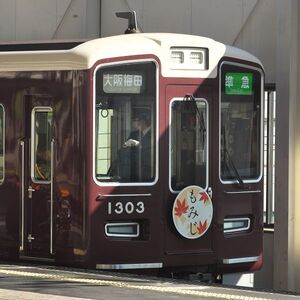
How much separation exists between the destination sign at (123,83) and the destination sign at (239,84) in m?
1.00

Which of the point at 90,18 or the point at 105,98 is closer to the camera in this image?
the point at 105,98

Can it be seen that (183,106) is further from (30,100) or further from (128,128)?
(30,100)

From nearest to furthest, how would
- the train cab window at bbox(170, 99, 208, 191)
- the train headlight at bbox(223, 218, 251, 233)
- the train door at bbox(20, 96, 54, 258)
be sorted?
1. the train door at bbox(20, 96, 54, 258)
2. the train cab window at bbox(170, 99, 208, 191)
3. the train headlight at bbox(223, 218, 251, 233)

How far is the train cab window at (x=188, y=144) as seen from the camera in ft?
23.3

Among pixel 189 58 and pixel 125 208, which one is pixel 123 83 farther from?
pixel 125 208

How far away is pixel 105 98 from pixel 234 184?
166cm

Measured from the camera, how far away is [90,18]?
11.2m

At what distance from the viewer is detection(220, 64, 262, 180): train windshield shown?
7387mm

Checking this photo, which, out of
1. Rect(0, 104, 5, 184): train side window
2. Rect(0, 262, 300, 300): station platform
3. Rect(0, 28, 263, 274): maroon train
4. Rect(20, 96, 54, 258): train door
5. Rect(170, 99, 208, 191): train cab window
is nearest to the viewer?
Rect(0, 262, 300, 300): station platform

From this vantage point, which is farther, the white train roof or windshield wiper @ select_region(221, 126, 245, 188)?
windshield wiper @ select_region(221, 126, 245, 188)

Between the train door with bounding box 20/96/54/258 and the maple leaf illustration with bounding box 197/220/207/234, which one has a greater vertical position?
the train door with bounding box 20/96/54/258

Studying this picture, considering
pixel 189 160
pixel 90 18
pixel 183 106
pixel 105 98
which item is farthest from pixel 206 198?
pixel 90 18

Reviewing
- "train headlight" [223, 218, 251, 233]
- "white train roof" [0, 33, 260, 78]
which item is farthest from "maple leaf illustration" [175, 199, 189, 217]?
"white train roof" [0, 33, 260, 78]

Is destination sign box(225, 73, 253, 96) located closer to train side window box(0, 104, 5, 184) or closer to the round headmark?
the round headmark
